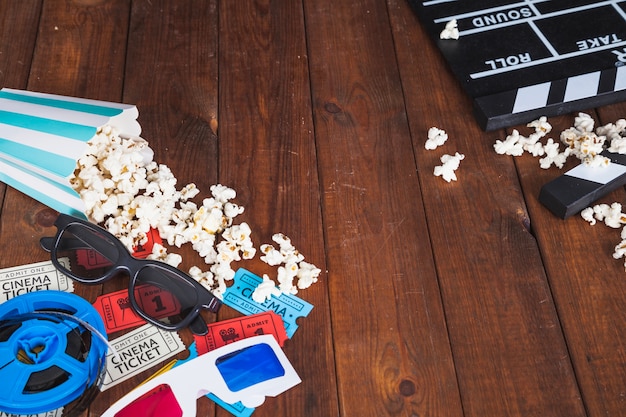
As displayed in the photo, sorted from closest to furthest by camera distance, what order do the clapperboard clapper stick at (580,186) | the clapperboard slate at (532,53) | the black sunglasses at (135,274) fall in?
the black sunglasses at (135,274) → the clapperboard clapper stick at (580,186) → the clapperboard slate at (532,53)

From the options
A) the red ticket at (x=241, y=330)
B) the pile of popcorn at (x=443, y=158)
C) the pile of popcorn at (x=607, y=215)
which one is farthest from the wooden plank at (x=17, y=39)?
the pile of popcorn at (x=607, y=215)

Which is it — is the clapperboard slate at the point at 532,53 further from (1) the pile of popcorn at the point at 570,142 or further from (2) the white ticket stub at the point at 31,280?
(2) the white ticket stub at the point at 31,280

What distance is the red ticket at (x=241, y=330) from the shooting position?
1028 millimetres

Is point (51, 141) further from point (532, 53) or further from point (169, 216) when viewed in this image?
point (532, 53)

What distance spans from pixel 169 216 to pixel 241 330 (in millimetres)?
227

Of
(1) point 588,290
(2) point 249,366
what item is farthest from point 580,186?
(2) point 249,366

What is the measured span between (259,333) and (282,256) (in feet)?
0.43

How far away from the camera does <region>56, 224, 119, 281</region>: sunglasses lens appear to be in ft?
3.52

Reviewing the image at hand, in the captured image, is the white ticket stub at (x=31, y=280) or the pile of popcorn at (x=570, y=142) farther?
the pile of popcorn at (x=570, y=142)

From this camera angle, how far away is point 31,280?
1074 millimetres

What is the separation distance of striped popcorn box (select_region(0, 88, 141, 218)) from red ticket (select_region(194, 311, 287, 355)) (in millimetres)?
291

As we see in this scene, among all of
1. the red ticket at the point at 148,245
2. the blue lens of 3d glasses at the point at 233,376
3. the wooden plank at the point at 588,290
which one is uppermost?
the red ticket at the point at 148,245

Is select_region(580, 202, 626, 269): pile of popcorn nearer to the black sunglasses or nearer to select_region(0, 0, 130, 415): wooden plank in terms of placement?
the black sunglasses

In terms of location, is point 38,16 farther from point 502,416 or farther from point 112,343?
point 502,416
